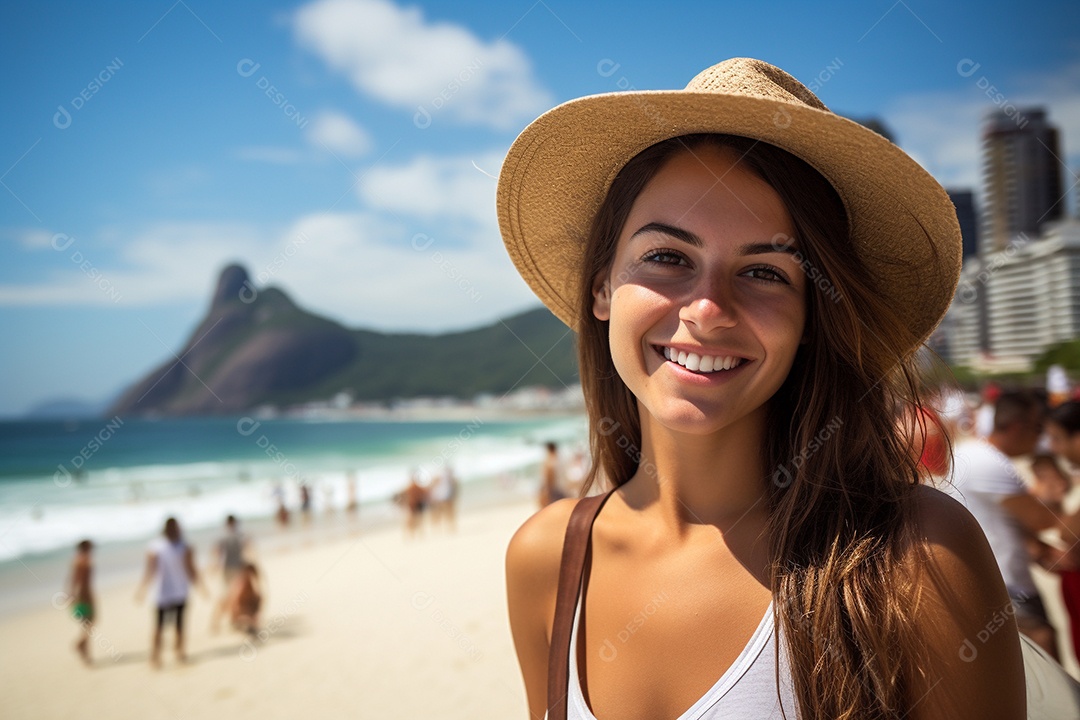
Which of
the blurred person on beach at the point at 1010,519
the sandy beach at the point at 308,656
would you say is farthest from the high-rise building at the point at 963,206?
the sandy beach at the point at 308,656

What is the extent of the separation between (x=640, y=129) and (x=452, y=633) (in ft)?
31.1

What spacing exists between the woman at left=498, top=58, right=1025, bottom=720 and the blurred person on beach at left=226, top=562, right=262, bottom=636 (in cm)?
1037

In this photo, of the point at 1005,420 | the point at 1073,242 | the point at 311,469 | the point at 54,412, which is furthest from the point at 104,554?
the point at 54,412

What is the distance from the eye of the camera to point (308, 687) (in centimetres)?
892

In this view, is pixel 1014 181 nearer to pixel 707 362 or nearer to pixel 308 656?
pixel 308 656

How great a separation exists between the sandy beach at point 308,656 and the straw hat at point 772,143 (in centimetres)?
657

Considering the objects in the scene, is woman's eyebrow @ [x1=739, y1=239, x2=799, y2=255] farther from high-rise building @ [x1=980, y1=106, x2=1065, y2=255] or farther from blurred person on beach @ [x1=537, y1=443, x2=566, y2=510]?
high-rise building @ [x1=980, y1=106, x2=1065, y2=255]

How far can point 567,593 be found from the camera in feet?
5.50

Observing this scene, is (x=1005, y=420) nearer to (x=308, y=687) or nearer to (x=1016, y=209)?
(x=308, y=687)

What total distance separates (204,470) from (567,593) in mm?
47935

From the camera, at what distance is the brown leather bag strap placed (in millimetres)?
A: 1563

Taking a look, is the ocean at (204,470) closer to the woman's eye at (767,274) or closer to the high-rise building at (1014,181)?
the woman's eye at (767,274)

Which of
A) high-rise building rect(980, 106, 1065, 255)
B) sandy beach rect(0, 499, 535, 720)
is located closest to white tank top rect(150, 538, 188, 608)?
sandy beach rect(0, 499, 535, 720)

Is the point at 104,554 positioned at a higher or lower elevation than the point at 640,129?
lower
